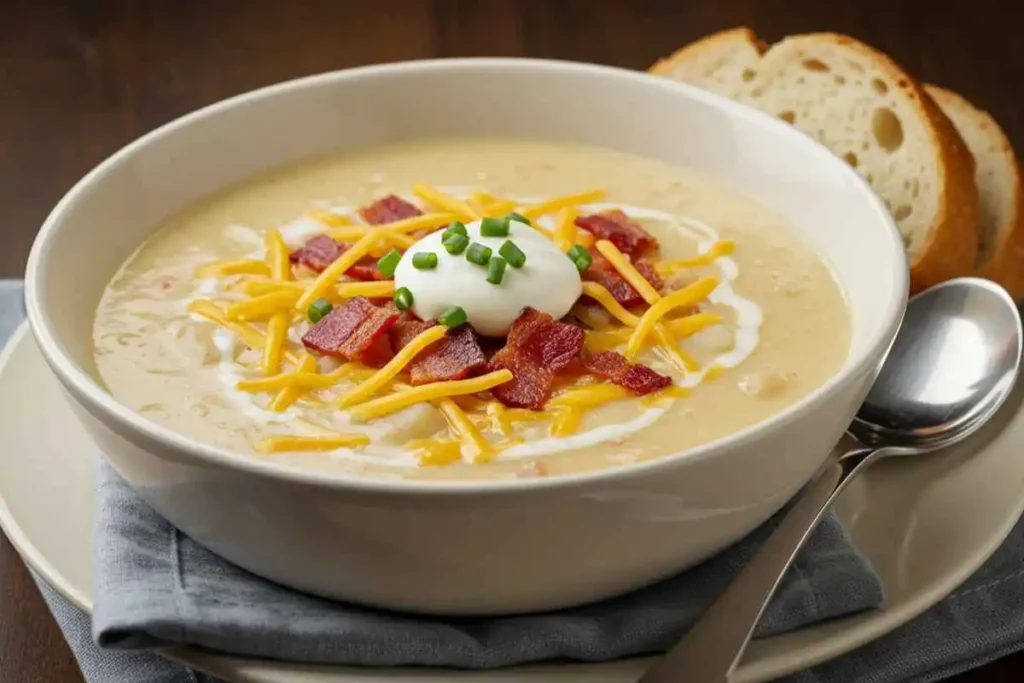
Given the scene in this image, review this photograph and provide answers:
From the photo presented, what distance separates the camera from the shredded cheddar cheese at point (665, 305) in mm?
2105

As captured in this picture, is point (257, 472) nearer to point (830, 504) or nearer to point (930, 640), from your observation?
point (830, 504)

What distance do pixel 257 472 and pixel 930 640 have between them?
96cm

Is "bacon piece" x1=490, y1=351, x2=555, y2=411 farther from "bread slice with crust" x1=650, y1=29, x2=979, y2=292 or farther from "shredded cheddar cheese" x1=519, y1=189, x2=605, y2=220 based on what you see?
"bread slice with crust" x1=650, y1=29, x2=979, y2=292

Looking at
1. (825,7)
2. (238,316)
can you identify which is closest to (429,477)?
(238,316)

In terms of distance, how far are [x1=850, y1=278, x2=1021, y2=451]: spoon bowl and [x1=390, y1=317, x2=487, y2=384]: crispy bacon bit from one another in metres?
0.65

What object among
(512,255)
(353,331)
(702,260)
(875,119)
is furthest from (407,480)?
(875,119)

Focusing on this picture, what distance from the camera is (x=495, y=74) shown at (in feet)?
9.42

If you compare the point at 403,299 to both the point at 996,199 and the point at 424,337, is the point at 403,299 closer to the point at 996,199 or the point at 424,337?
the point at 424,337

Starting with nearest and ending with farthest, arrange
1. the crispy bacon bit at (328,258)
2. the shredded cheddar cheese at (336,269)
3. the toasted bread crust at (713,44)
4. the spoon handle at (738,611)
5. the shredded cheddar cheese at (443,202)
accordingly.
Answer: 1. the spoon handle at (738,611)
2. the shredded cheddar cheese at (336,269)
3. the crispy bacon bit at (328,258)
4. the shredded cheddar cheese at (443,202)
5. the toasted bread crust at (713,44)

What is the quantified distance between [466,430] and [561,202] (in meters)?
0.76

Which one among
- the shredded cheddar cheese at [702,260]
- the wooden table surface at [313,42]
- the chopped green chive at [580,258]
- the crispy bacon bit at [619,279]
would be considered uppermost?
the chopped green chive at [580,258]

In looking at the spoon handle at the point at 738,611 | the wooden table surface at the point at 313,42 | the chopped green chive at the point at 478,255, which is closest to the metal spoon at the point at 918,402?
the spoon handle at the point at 738,611

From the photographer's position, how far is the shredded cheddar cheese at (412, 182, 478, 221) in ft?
8.05

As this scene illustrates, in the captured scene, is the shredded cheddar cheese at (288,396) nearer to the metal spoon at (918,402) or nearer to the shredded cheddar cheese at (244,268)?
the shredded cheddar cheese at (244,268)
